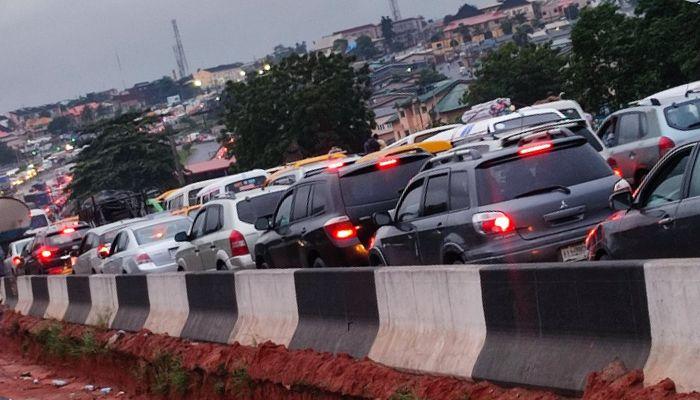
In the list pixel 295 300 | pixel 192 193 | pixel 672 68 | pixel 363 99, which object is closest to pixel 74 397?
pixel 295 300

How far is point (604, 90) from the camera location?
58.6m

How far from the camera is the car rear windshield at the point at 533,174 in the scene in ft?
42.7

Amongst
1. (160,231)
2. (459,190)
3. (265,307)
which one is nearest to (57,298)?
(160,231)

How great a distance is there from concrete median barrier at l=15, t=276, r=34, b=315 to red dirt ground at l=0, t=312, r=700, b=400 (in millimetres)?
5843

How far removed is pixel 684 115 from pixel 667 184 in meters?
10.0

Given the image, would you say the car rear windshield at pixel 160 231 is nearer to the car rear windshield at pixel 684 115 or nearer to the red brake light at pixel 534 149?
the car rear windshield at pixel 684 115

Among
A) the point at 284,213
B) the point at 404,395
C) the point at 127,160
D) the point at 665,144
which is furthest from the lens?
the point at 127,160

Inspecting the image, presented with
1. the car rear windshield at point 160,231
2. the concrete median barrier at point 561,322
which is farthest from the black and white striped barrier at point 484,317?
the car rear windshield at point 160,231

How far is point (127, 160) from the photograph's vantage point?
105625 millimetres

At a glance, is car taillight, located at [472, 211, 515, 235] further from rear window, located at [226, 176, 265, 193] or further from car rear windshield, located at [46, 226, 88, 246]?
car rear windshield, located at [46, 226, 88, 246]

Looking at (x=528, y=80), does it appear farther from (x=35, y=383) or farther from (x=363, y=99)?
(x=35, y=383)

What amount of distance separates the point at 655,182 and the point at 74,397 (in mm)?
7319

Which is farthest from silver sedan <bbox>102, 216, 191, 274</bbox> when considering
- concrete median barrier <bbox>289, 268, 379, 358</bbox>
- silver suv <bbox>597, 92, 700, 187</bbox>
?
concrete median barrier <bbox>289, 268, 379, 358</bbox>

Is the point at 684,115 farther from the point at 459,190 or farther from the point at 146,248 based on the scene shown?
the point at 146,248
